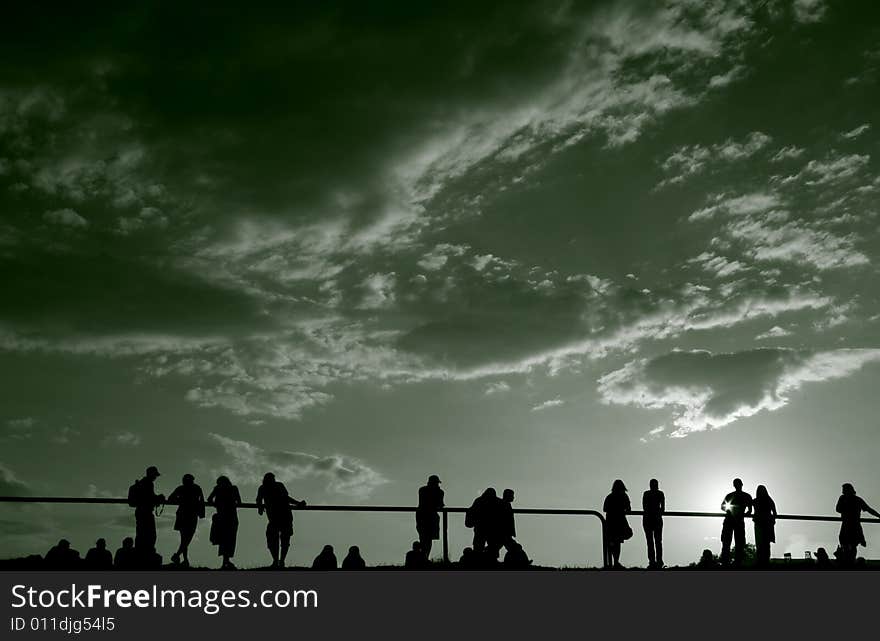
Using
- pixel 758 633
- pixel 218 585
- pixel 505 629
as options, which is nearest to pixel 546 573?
pixel 505 629

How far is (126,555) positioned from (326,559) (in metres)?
3.65

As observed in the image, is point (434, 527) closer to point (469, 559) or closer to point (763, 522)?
point (469, 559)

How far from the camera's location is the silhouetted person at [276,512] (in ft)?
57.1

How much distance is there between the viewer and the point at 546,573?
15500mm

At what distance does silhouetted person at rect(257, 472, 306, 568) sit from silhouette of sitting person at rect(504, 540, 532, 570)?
404 centimetres

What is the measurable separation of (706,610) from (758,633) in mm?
1044

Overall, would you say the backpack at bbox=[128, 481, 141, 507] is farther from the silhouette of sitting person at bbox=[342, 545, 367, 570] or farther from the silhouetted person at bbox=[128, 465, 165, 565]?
the silhouette of sitting person at bbox=[342, 545, 367, 570]

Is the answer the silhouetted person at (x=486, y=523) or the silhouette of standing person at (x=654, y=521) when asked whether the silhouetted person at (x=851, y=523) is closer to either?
the silhouette of standing person at (x=654, y=521)

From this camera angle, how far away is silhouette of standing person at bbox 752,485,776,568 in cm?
1995

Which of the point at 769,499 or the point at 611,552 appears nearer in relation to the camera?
the point at 611,552

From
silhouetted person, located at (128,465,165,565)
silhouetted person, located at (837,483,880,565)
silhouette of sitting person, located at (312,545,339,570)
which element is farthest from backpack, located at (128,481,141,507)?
silhouetted person, located at (837,483,880,565)

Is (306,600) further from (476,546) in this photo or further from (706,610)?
(706,610)

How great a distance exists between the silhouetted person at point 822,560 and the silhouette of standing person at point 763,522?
1.06m

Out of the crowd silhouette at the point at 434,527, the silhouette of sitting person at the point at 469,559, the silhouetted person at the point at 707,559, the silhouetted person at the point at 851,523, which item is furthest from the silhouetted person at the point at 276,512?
the silhouetted person at the point at 851,523
